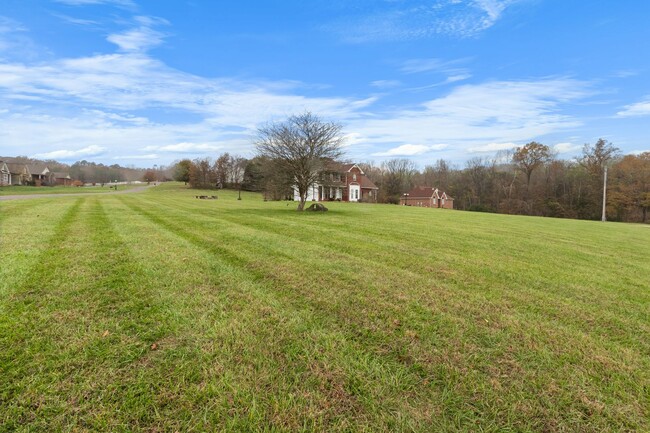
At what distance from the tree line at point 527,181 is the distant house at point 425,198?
1783mm

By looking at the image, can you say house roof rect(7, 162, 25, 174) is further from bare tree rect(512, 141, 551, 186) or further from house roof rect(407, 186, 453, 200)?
bare tree rect(512, 141, 551, 186)

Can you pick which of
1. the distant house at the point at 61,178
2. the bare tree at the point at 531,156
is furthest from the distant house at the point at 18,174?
the bare tree at the point at 531,156

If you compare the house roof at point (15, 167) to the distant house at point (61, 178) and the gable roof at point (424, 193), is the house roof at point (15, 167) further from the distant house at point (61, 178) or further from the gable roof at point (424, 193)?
the gable roof at point (424, 193)

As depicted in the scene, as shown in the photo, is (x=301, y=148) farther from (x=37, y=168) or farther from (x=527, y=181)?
(x=37, y=168)

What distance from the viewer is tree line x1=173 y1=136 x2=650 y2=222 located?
1797 inches

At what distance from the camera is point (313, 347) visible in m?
2.97

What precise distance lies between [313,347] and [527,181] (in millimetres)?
67949

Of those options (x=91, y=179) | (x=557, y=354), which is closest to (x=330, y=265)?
(x=557, y=354)

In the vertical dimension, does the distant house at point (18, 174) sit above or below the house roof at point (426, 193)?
above

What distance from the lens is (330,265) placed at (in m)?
6.05

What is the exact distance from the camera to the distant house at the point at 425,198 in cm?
5703

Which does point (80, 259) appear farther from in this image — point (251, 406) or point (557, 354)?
point (557, 354)

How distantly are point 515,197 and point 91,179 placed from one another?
11186 centimetres

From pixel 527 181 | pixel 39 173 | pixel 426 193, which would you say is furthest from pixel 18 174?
pixel 527 181
